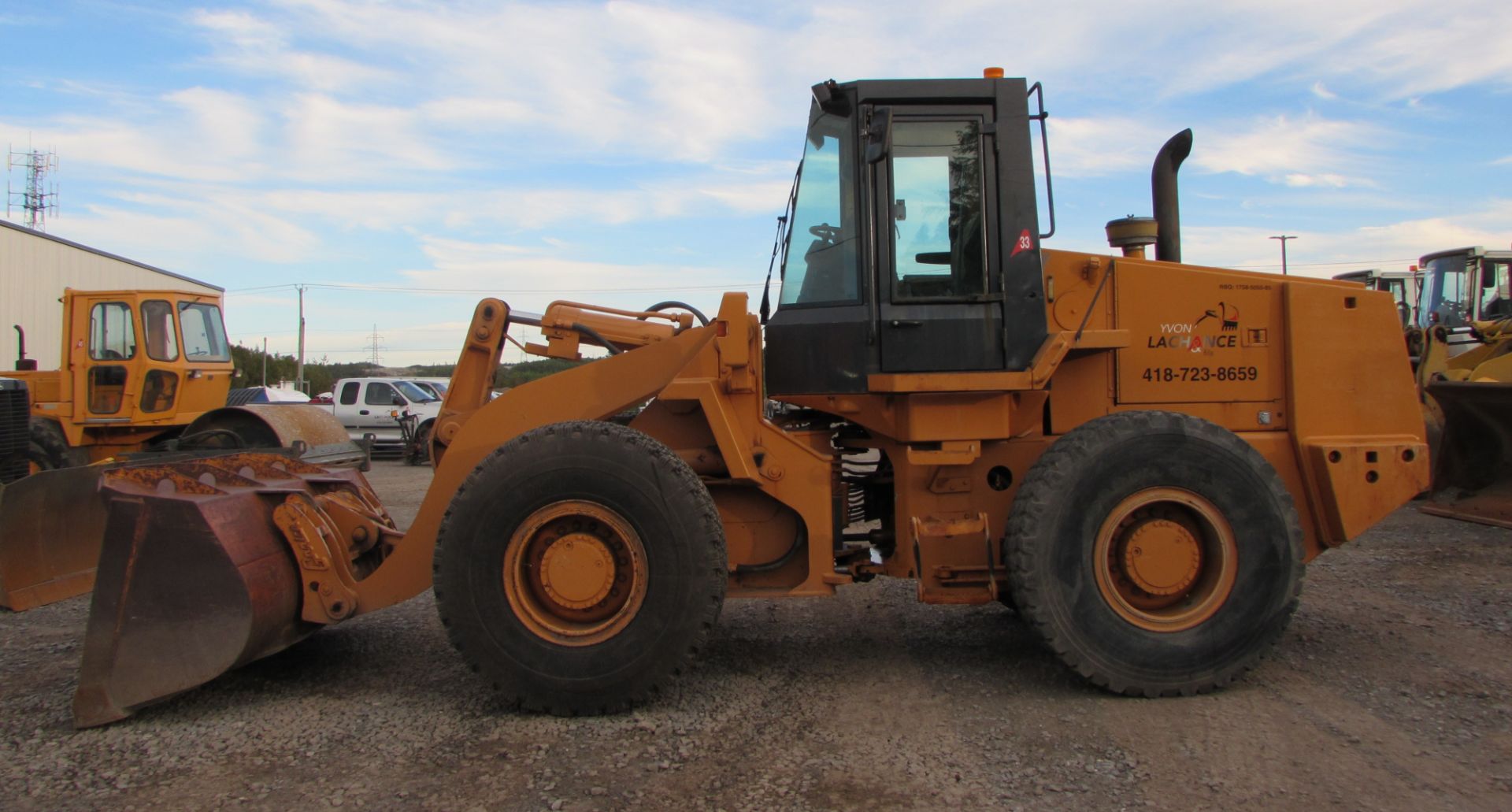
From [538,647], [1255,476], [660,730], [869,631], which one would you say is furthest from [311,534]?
[1255,476]

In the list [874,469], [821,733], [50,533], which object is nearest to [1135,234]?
[874,469]

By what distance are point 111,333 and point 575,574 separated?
9.47 meters

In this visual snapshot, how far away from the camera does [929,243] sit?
471 cm

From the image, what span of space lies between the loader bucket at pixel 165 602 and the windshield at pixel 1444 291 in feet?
49.1

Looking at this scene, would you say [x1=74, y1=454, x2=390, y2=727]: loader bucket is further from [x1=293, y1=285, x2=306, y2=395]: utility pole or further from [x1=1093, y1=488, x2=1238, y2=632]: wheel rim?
[x1=293, y1=285, x2=306, y2=395]: utility pole

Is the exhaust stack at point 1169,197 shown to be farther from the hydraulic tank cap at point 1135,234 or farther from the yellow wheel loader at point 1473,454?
the yellow wheel loader at point 1473,454

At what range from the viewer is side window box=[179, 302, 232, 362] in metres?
11.7

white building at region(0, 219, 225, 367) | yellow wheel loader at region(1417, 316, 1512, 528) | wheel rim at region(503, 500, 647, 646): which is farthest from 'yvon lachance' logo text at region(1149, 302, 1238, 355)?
white building at region(0, 219, 225, 367)

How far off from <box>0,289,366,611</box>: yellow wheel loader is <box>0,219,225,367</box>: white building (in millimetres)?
12623

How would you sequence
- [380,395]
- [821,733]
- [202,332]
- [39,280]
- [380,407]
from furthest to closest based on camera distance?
[39,280]
[380,395]
[380,407]
[202,332]
[821,733]

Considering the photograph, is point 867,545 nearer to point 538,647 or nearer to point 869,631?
point 869,631

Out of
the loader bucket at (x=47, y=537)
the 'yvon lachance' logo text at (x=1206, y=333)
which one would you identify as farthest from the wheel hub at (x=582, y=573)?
the loader bucket at (x=47, y=537)

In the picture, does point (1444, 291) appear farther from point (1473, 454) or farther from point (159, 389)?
point (159, 389)

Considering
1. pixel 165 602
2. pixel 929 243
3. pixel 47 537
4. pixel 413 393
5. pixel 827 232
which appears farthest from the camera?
pixel 413 393
